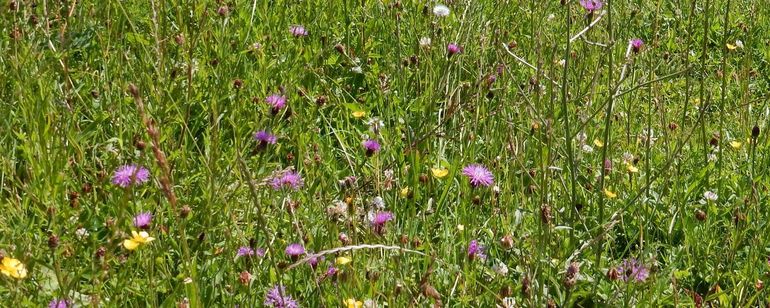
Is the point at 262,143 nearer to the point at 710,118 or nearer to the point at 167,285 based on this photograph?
the point at 167,285

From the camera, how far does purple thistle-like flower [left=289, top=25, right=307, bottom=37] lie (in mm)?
2797

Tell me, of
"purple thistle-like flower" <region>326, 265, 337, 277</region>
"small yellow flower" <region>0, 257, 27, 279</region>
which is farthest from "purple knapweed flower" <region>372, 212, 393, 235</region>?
"small yellow flower" <region>0, 257, 27, 279</region>

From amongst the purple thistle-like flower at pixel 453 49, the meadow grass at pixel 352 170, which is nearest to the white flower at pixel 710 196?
the meadow grass at pixel 352 170

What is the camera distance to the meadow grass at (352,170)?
1.71 metres

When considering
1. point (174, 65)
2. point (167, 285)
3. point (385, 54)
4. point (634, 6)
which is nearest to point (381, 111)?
point (385, 54)

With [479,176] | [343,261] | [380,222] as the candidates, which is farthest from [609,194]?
[343,261]

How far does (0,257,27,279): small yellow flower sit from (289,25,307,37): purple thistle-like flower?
1514mm

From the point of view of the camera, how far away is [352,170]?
221cm

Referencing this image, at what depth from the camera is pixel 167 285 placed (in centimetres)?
175

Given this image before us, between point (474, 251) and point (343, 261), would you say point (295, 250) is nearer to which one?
point (343, 261)

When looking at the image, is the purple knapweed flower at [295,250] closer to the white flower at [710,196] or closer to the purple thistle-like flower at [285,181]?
the purple thistle-like flower at [285,181]

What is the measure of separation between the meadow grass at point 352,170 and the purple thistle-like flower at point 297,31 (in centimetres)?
3

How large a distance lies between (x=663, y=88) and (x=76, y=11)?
1.70 m

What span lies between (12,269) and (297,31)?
1.55 m
